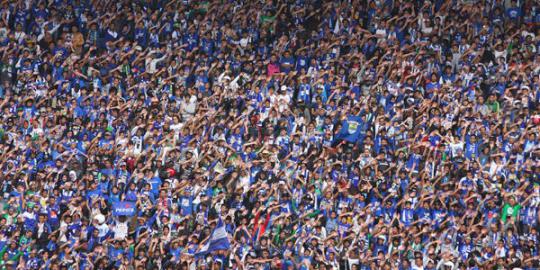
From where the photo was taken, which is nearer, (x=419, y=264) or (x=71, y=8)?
(x=419, y=264)

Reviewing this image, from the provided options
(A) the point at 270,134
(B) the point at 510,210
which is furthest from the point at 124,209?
(B) the point at 510,210

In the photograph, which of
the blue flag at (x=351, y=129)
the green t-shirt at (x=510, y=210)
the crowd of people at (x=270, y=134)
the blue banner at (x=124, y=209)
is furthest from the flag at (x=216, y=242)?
the green t-shirt at (x=510, y=210)

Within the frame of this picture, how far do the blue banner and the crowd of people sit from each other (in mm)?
37

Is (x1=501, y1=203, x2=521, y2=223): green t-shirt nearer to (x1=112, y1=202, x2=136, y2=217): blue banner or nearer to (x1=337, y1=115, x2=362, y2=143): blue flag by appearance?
(x1=337, y1=115, x2=362, y2=143): blue flag

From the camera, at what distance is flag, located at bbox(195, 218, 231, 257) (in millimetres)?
31672

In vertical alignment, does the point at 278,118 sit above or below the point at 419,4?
below

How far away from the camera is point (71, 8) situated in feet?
122

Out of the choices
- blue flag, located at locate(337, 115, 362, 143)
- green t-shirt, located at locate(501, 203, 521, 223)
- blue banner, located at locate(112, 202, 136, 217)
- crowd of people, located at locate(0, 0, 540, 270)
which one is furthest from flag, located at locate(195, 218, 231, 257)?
green t-shirt, located at locate(501, 203, 521, 223)

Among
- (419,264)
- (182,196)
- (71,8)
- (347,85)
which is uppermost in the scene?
(71,8)

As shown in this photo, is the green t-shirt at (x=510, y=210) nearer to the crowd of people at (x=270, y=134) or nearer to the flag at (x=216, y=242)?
the crowd of people at (x=270, y=134)

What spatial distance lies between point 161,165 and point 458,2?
8.88 m

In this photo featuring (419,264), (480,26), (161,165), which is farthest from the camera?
(480,26)

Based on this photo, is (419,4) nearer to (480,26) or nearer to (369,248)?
(480,26)

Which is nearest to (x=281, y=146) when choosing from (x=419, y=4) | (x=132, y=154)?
(x=132, y=154)
